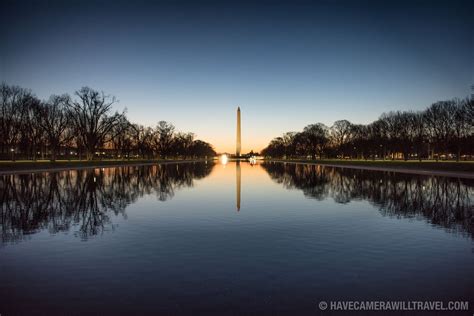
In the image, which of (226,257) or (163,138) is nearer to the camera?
(226,257)

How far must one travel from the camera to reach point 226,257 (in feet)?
33.3

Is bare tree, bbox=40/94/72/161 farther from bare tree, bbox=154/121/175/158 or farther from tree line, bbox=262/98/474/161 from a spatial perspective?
tree line, bbox=262/98/474/161

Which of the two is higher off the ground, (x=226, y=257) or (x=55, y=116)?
(x=55, y=116)

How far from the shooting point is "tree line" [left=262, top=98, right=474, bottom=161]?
8369cm

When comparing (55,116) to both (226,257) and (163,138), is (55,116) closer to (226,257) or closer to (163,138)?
(163,138)

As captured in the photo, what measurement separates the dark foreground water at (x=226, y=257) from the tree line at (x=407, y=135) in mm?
58404

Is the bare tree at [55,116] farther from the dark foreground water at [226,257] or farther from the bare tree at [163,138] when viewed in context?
the dark foreground water at [226,257]

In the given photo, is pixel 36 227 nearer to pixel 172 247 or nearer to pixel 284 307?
pixel 172 247

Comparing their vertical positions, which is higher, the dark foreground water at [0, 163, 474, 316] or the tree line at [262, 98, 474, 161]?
the tree line at [262, 98, 474, 161]

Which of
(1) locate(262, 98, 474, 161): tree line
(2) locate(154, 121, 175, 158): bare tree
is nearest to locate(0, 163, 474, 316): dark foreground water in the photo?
(1) locate(262, 98, 474, 161): tree line

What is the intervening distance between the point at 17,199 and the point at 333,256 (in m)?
20.2

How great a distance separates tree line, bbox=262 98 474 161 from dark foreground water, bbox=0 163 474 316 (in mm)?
58404

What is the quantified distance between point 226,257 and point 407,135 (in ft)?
339

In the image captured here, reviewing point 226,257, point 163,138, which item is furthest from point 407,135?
point 226,257
